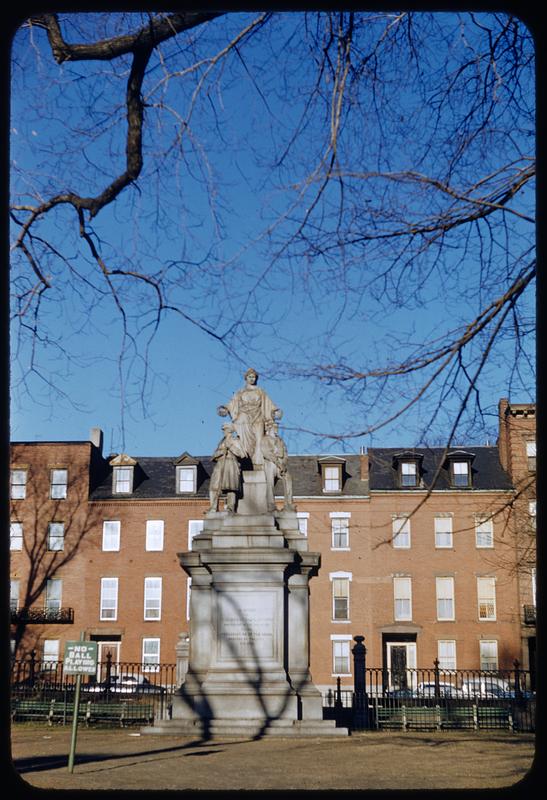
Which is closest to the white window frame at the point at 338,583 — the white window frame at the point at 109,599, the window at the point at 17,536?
the white window frame at the point at 109,599

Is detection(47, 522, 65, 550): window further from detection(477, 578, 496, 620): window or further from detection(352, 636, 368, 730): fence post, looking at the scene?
detection(352, 636, 368, 730): fence post

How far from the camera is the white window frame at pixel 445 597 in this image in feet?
139

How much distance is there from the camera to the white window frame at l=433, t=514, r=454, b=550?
43094 millimetres

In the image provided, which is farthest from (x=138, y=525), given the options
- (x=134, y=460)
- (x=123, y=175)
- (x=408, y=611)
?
(x=123, y=175)

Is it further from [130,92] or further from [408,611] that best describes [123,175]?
[408,611]

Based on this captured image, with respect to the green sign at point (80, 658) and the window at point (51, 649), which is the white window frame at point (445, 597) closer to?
the window at point (51, 649)

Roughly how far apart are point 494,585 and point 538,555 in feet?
132

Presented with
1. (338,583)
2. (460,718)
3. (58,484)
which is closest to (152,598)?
(58,484)

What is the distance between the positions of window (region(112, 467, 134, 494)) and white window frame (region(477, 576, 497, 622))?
16133mm

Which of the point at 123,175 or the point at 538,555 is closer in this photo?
the point at 538,555

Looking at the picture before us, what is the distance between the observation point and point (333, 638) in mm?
42344

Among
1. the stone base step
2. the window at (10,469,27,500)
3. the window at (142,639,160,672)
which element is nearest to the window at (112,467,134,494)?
the window at (10,469,27,500)

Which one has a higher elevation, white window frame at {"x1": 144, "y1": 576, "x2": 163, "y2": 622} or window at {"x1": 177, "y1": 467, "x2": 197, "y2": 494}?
window at {"x1": 177, "y1": 467, "x2": 197, "y2": 494}

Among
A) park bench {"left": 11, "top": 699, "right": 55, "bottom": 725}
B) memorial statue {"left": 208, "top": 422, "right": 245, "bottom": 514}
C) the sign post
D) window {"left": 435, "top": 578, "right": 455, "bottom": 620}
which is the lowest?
park bench {"left": 11, "top": 699, "right": 55, "bottom": 725}
